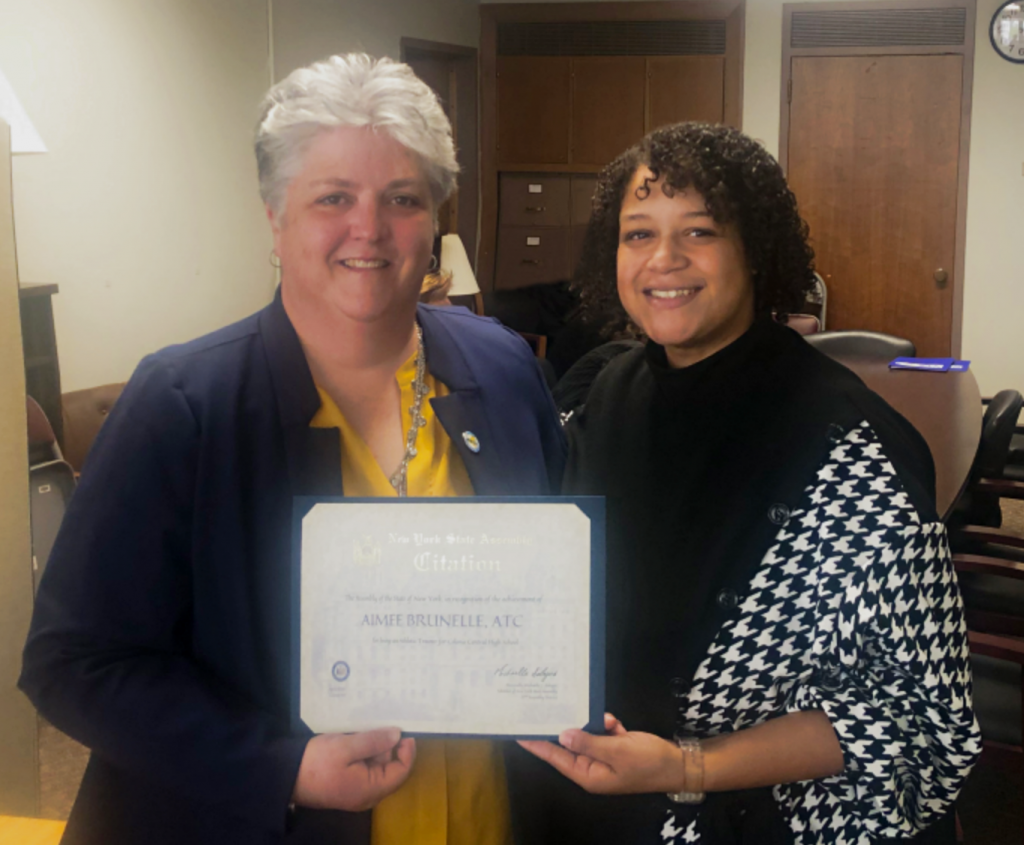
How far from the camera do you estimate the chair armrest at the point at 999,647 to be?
1906 mm

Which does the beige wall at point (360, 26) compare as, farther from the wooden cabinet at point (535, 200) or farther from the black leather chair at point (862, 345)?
the black leather chair at point (862, 345)

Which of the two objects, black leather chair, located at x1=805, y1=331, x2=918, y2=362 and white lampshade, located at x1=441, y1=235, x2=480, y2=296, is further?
white lampshade, located at x1=441, y1=235, x2=480, y2=296

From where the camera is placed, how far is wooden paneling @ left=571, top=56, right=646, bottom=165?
20.7 ft

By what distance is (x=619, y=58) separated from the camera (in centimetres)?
631

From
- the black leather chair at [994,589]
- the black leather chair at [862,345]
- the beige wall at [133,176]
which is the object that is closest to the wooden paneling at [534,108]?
the black leather chair at [862,345]

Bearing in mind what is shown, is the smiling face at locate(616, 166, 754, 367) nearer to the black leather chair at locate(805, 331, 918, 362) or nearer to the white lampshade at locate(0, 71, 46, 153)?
the white lampshade at locate(0, 71, 46, 153)

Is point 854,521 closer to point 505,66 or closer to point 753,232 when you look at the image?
point 753,232

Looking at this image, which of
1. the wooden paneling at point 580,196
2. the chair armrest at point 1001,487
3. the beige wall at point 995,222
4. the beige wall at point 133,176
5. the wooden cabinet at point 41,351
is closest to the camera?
the wooden cabinet at point 41,351

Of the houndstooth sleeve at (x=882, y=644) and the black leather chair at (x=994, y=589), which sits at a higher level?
the houndstooth sleeve at (x=882, y=644)

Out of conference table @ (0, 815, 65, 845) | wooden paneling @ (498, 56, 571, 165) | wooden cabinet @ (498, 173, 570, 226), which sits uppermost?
wooden paneling @ (498, 56, 571, 165)

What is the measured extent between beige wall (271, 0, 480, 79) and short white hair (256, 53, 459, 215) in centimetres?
332

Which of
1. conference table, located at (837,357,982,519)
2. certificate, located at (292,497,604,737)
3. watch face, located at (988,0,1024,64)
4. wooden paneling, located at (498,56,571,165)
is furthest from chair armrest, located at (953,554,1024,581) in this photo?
watch face, located at (988,0,1024,64)

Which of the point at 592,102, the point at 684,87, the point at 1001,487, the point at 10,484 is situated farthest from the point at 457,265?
the point at 10,484

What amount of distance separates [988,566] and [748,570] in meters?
1.45
